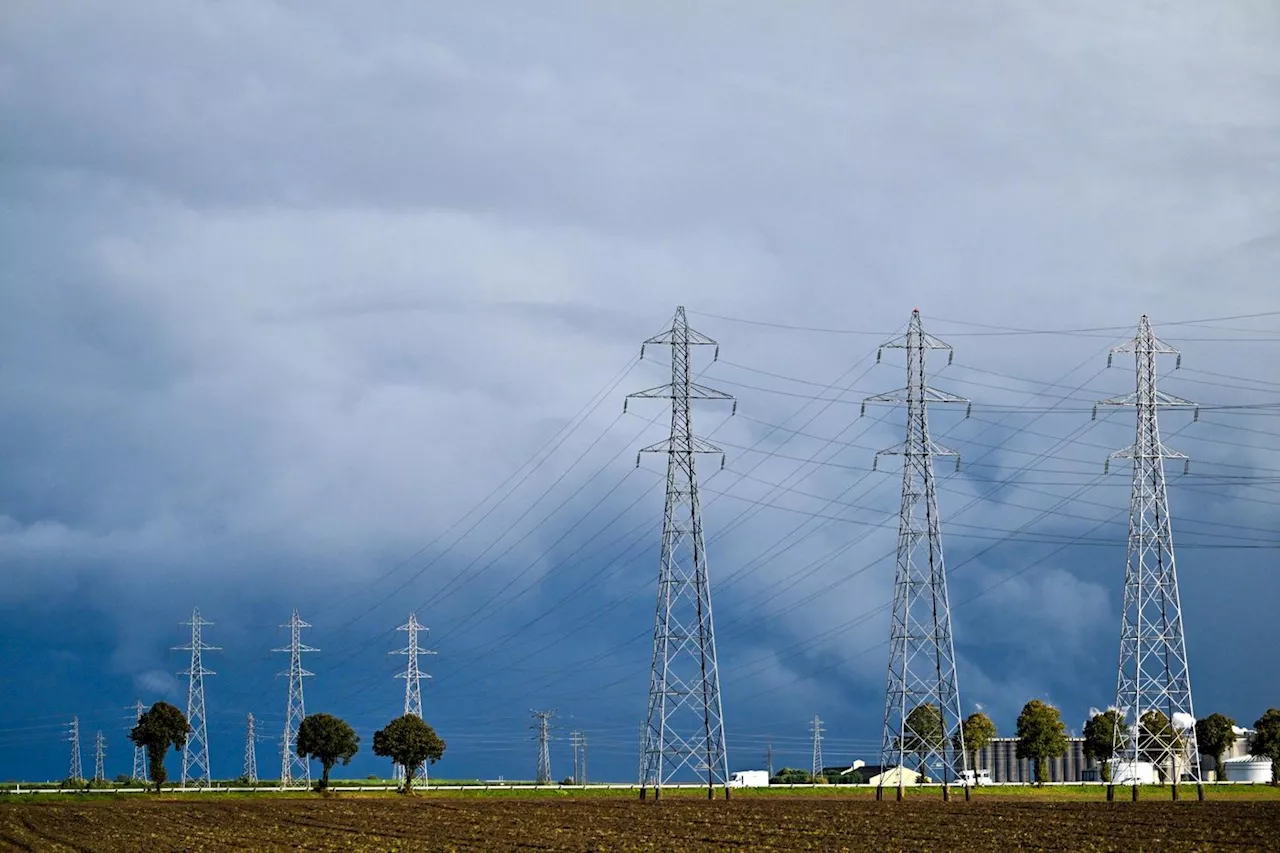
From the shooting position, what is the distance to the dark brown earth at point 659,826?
66938mm

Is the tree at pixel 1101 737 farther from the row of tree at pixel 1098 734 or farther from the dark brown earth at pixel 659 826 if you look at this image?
the dark brown earth at pixel 659 826

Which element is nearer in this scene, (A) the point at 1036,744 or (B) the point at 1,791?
(B) the point at 1,791

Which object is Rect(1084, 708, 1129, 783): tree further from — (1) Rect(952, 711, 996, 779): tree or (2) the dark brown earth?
(2) the dark brown earth

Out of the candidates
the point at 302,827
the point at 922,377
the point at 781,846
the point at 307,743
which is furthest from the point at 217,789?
the point at 781,846

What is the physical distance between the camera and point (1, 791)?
153 metres

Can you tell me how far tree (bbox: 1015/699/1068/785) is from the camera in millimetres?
185625

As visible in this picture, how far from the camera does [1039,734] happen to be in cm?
18562

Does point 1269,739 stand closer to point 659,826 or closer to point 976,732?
point 976,732

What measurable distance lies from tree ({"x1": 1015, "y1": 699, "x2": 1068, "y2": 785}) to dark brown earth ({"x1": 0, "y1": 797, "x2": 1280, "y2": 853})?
235 ft

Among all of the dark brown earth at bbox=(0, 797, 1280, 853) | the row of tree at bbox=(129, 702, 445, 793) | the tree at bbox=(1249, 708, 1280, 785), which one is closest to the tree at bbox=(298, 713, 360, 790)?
the row of tree at bbox=(129, 702, 445, 793)

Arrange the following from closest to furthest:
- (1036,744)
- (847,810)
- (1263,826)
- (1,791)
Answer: (1263,826) < (847,810) < (1,791) < (1036,744)

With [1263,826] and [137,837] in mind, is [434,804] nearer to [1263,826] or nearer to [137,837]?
[137,837]

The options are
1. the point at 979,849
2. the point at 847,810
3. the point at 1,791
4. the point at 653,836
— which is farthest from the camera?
the point at 1,791

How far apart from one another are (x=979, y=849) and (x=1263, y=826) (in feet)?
78.1
